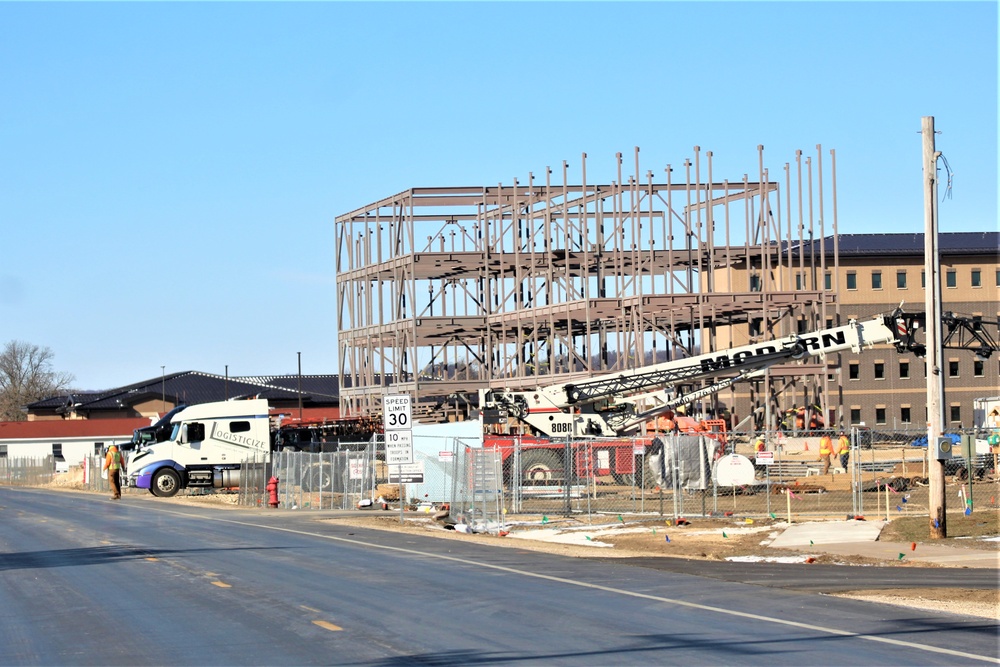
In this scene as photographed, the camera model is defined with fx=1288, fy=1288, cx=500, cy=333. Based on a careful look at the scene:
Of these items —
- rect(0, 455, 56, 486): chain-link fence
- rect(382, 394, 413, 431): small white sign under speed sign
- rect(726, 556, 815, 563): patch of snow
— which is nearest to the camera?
rect(726, 556, 815, 563): patch of snow

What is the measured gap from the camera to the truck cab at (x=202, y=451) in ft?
157

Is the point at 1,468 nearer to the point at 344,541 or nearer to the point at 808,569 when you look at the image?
the point at 344,541

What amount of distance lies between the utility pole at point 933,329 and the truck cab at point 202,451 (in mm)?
31005

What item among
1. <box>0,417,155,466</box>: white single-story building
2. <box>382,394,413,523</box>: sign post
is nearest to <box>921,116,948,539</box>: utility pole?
<box>382,394,413,523</box>: sign post

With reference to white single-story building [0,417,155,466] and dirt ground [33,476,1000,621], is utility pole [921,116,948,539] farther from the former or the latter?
white single-story building [0,417,155,466]

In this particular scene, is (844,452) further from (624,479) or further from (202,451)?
(202,451)

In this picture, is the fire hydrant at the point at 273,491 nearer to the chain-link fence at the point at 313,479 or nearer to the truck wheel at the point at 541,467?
the chain-link fence at the point at 313,479

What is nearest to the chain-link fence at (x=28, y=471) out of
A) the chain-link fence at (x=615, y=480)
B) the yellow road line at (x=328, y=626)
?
the chain-link fence at (x=615, y=480)

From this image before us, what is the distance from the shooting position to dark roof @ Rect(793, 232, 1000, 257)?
276 ft

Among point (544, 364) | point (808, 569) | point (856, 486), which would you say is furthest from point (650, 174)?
point (808, 569)

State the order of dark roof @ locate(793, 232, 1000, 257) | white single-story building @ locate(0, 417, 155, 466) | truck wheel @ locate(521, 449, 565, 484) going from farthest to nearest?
white single-story building @ locate(0, 417, 155, 466), dark roof @ locate(793, 232, 1000, 257), truck wheel @ locate(521, 449, 565, 484)

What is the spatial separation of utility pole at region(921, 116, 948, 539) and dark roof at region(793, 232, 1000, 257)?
60694mm

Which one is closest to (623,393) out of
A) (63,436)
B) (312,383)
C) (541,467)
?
(541,467)

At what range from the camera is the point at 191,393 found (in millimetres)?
108688
